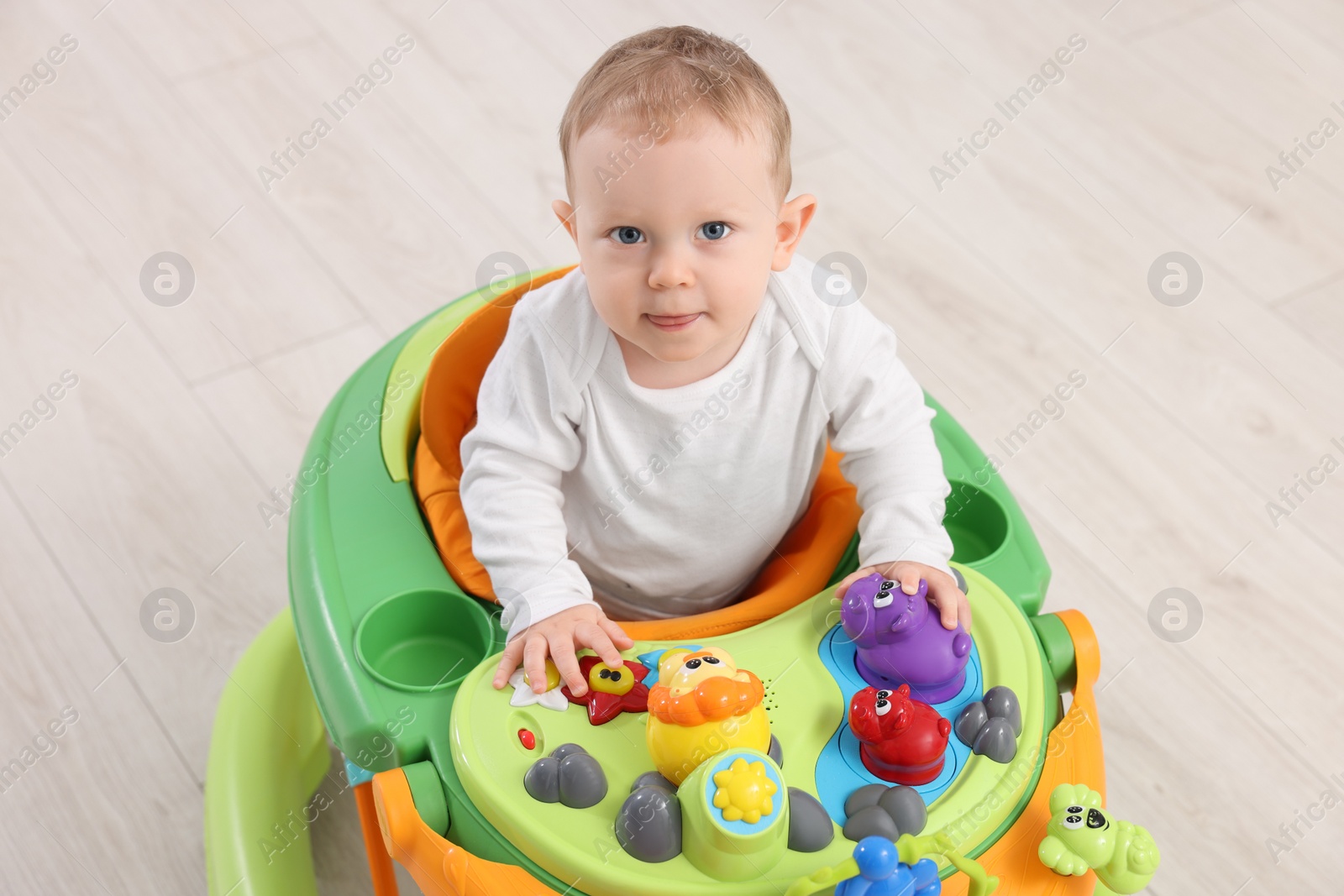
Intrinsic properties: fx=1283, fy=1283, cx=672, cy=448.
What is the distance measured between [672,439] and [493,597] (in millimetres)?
140

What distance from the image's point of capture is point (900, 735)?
608 millimetres

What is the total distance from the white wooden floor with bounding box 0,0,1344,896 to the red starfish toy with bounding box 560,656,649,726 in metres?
0.34

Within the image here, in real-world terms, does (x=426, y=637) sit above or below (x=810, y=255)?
below

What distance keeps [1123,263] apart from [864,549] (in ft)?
2.40

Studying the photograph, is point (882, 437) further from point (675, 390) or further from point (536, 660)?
point (536, 660)

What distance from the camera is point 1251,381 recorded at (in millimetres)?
1225

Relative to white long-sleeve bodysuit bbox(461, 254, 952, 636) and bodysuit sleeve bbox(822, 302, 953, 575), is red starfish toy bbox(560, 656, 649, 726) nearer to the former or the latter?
white long-sleeve bodysuit bbox(461, 254, 952, 636)

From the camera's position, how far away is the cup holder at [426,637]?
28.6 inches

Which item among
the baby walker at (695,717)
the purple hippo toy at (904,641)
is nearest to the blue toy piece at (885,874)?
the baby walker at (695,717)

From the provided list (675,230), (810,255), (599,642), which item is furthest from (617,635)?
(810,255)

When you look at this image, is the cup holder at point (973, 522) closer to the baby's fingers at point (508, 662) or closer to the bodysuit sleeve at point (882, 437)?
the bodysuit sleeve at point (882, 437)

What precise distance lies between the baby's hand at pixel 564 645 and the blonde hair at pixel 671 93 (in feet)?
0.75

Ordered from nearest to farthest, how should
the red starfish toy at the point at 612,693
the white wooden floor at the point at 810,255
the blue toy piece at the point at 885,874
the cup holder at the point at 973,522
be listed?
the blue toy piece at the point at 885,874 → the red starfish toy at the point at 612,693 → the cup holder at the point at 973,522 → the white wooden floor at the point at 810,255

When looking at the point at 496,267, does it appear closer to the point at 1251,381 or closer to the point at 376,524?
the point at 376,524
